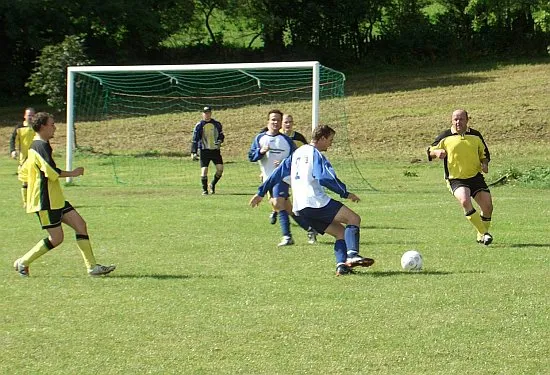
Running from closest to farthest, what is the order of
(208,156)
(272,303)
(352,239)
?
(272,303) → (352,239) → (208,156)

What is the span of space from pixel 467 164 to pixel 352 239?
9.87ft

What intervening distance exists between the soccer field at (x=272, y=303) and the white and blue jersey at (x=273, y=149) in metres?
1.08

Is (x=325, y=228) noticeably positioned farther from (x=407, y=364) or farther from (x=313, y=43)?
(x=313, y=43)

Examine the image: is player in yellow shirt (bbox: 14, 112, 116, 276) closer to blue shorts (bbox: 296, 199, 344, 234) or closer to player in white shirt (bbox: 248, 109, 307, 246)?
blue shorts (bbox: 296, 199, 344, 234)

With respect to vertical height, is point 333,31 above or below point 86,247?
above

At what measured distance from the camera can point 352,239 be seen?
11078mm

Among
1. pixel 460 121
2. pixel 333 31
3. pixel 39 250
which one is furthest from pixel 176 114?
pixel 39 250

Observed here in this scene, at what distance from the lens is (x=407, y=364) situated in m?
7.38

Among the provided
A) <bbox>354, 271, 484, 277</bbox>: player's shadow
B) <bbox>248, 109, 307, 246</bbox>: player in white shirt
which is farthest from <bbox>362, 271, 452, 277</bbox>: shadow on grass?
<bbox>248, 109, 307, 246</bbox>: player in white shirt

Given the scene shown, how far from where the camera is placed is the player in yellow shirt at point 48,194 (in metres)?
10.8

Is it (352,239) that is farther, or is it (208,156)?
(208,156)

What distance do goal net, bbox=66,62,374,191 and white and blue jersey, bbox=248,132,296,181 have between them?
12589mm

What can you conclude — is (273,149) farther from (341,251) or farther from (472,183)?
(341,251)

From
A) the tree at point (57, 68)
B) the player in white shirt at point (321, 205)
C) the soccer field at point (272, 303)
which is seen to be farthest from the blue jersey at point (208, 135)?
the tree at point (57, 68)
